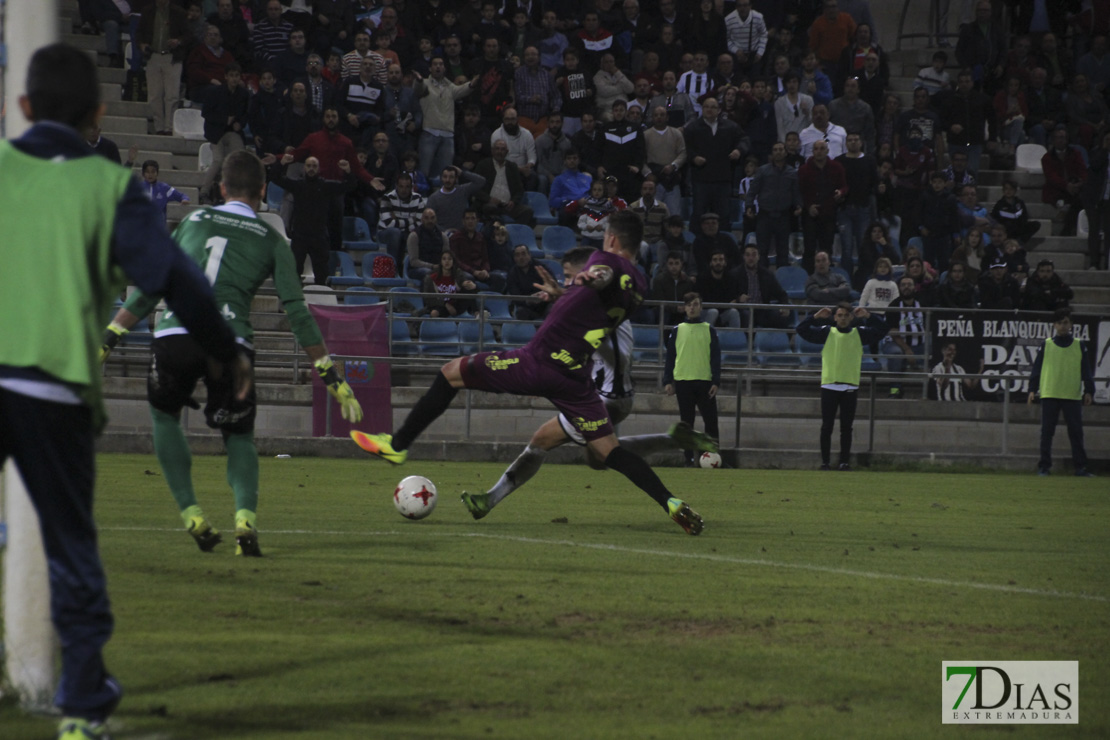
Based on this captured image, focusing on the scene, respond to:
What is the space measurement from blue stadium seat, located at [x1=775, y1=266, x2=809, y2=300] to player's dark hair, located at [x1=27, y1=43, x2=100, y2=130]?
781 inches

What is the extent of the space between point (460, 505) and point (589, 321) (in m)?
2.94

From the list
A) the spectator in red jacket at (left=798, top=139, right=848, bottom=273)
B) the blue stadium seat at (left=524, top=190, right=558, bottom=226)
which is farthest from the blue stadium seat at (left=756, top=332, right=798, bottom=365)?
the blue stadium seat at (left=524, top=190, right=558, bottom=226)

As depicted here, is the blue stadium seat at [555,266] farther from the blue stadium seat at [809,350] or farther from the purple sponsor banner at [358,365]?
the blue stadium seat at [809,350]

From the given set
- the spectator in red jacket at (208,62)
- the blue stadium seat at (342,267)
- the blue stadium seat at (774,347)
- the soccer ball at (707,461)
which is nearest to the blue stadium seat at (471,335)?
the blue stadium seat at (342,267)

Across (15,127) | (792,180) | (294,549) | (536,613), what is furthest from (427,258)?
(15,127)

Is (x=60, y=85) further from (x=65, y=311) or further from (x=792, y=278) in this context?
(x=792, y=278)

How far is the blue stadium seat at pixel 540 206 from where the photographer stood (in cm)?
2344

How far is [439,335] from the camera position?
825 inches

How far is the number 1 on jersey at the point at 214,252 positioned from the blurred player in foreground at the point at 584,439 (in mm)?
2459

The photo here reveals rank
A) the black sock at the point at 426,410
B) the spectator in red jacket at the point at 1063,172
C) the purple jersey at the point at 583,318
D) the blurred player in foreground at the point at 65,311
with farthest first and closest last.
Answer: the spectator in red jacket at the point at 1063,172
the purple jersey at the point at 583,318
the black sock at the point at 426,410
the blurred player in foreground at the point at 65,311

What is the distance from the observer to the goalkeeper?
8148mm

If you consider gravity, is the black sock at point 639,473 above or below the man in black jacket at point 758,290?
below

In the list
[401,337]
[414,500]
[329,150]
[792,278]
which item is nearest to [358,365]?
[401,337]

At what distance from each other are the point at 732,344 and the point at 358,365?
6.15 m
